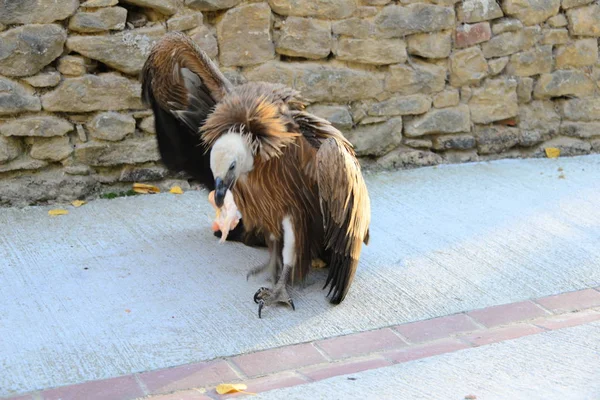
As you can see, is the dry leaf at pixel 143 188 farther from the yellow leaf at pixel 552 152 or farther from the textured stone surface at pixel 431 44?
the yellow leaf at pixel 552 152

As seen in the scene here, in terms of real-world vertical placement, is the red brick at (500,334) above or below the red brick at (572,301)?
below

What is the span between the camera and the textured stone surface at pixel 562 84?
5484mm

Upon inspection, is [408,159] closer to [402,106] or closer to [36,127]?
[402,106]

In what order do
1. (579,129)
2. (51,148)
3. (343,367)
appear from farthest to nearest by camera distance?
(579,129) < (51,148) < (343,367)

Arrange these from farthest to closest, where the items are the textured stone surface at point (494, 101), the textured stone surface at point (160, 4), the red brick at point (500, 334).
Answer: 1. the textured stone surface at point (494, 101)
2. the textured stone surface at point (160, 4)
3. the red brick at point (500, 334)

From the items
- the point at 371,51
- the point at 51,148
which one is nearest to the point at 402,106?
the point at 371,51

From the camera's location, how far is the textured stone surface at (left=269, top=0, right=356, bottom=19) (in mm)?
4770

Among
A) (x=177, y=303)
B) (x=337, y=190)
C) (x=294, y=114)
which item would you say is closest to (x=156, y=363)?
(x=177, y=303)

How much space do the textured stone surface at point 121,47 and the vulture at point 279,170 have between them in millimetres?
780

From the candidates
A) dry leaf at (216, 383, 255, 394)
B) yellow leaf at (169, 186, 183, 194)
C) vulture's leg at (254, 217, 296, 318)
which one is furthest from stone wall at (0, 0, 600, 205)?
dry leaf at (216, 383, 255, 394)

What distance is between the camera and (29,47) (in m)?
4.32

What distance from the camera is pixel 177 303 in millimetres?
3488

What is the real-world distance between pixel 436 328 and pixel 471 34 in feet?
8.34

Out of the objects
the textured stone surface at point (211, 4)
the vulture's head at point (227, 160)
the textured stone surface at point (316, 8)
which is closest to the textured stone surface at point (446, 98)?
the textured stone surface at point (316, 8)
